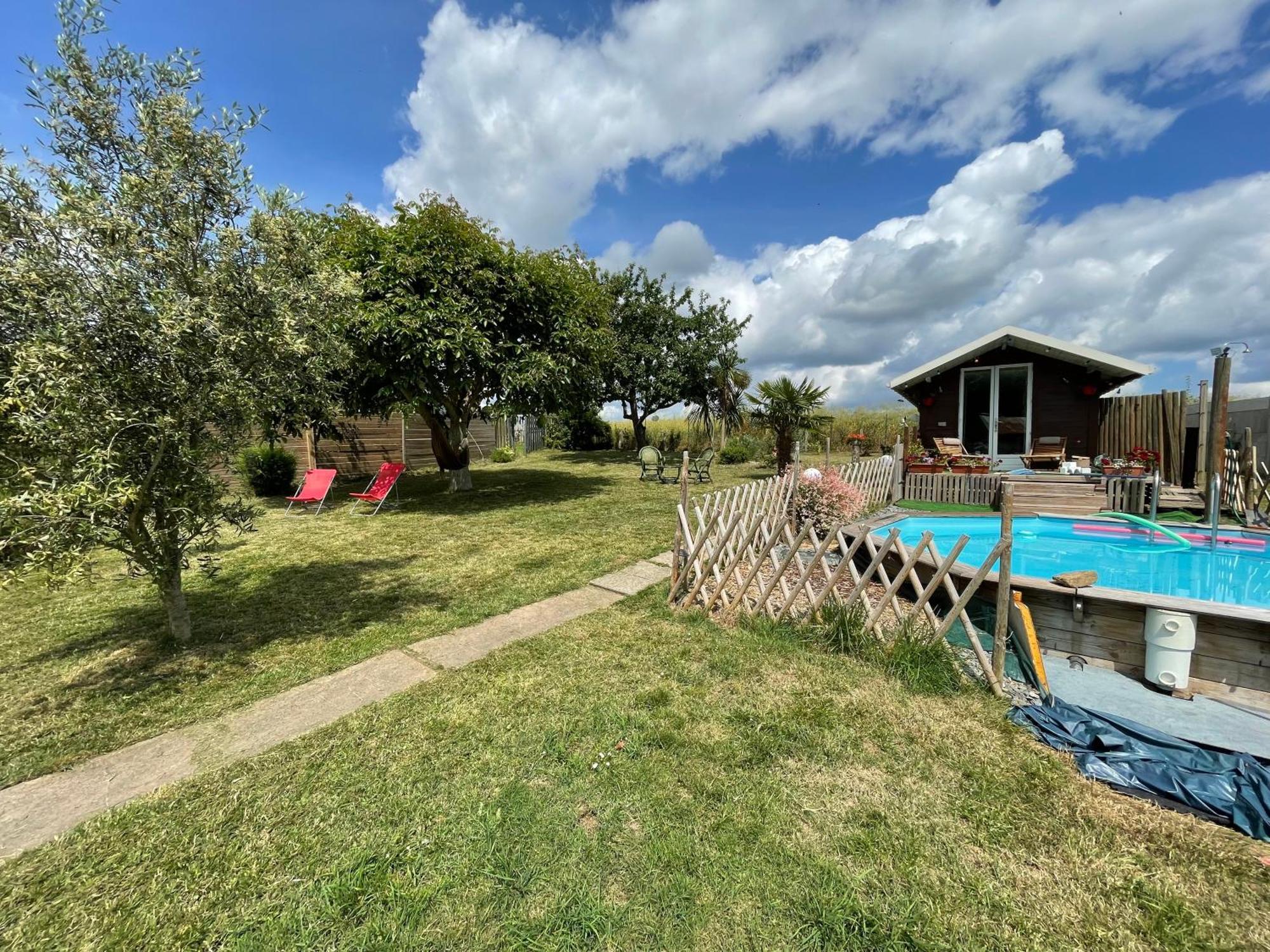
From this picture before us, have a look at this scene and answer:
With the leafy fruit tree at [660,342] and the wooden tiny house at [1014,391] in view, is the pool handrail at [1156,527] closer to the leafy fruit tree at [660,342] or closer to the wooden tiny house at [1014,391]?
the wooden tiny house at [1014,391]

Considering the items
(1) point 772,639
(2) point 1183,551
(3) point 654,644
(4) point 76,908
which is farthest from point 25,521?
(2) point 1183,551

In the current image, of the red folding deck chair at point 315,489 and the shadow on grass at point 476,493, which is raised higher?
the red folding deck chair at point 315,489

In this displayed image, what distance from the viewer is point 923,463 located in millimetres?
11359

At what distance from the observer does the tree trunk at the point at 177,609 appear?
4016 millimetres

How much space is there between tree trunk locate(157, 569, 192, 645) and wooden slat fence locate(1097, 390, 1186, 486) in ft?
51.6

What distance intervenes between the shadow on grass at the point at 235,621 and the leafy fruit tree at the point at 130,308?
72cm

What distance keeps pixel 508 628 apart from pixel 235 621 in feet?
8.31

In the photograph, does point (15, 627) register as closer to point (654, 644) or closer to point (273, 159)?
point (273, 159)

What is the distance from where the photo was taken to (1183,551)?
725 cm

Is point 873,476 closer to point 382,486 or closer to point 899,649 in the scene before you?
point 899,649

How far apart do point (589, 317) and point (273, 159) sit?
882cm

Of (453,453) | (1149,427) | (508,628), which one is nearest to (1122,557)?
(1149,427)

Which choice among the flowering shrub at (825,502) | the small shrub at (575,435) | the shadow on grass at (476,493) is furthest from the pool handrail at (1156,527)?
the small shrub at (575,435)

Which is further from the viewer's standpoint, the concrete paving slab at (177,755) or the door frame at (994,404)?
the door frame at (994,404)
